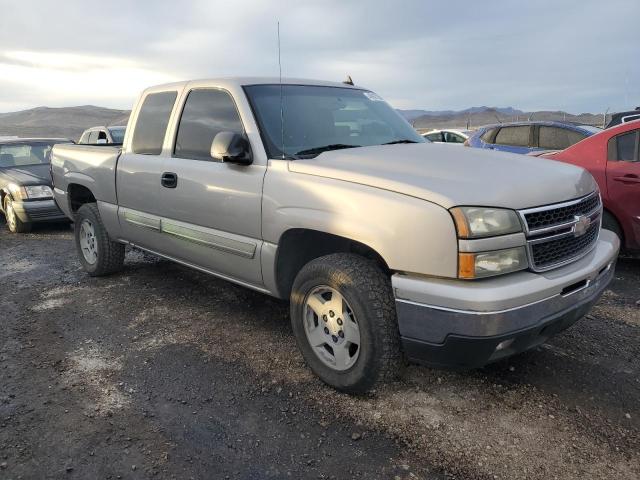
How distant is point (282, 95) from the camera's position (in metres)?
3.72

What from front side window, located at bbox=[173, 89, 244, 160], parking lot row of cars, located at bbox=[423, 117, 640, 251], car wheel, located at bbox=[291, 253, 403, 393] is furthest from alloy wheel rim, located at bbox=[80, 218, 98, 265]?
parking lot row of cars, located at bbox=[423, 117, 640, 251]

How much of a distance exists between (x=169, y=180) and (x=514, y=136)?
25.2 feet

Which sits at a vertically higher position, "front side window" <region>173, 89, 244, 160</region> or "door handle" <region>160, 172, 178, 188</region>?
"front side window" <region>173, 89, 244, 160</region>

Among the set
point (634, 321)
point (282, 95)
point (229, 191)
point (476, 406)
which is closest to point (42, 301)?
point (229, 191)

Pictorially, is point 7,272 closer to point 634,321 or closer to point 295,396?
point 295,396

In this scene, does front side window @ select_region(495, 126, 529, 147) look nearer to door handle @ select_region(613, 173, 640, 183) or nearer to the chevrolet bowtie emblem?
door handle @ select_region(613, 173, 640, 183)

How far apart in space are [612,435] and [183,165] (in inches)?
127

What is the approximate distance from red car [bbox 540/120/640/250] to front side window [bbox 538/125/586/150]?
419cm

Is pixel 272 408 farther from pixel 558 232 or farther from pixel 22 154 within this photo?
pixel 22 154

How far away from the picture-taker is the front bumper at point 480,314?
239 centimetres

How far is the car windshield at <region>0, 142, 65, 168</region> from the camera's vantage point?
9.22 m

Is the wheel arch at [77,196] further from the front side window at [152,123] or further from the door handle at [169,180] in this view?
the door handle at [169,180]

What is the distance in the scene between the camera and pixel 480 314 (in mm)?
2367

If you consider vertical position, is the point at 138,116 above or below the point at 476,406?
above
